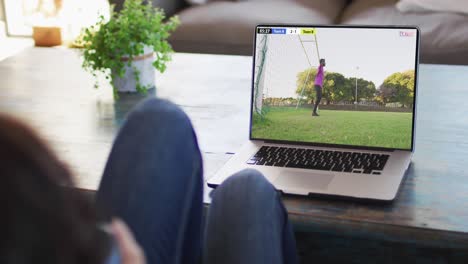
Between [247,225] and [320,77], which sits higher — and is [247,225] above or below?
below

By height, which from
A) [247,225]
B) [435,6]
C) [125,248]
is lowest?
[247,225]

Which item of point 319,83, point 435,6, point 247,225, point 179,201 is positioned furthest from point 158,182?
point 435,6

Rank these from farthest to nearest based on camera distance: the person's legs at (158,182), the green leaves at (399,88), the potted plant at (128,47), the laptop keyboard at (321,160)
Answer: the potted plant at (128,47), the green leaves at (399,88), the laptop keyboard at (321,160), the person's legs at (158,182)

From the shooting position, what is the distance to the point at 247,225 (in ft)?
3.35

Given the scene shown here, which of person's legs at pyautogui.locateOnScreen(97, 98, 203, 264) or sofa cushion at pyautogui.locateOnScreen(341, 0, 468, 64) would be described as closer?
person's legs at pyautogui.locateOnScreen(97, 98, 203, 264)

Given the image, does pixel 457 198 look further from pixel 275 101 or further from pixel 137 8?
pixel 137 8

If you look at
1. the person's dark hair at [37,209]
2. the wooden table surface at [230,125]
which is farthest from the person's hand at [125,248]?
the wooden table surface at [230,125]

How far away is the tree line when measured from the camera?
131 cm

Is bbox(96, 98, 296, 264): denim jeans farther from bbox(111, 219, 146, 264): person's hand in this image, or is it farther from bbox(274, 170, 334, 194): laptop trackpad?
bbox(111, 219, 146, 264): person's hand

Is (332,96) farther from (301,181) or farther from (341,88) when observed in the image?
(301,181)

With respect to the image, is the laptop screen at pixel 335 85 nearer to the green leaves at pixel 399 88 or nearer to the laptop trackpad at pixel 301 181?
the green leaves at pixel 399 88

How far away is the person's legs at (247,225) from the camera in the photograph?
101cm

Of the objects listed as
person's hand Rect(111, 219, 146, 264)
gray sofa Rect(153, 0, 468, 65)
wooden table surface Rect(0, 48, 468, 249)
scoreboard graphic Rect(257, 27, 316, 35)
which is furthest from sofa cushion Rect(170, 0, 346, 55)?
person's hand Rect(111, 219, 146, 264)

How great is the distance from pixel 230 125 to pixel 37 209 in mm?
1068
